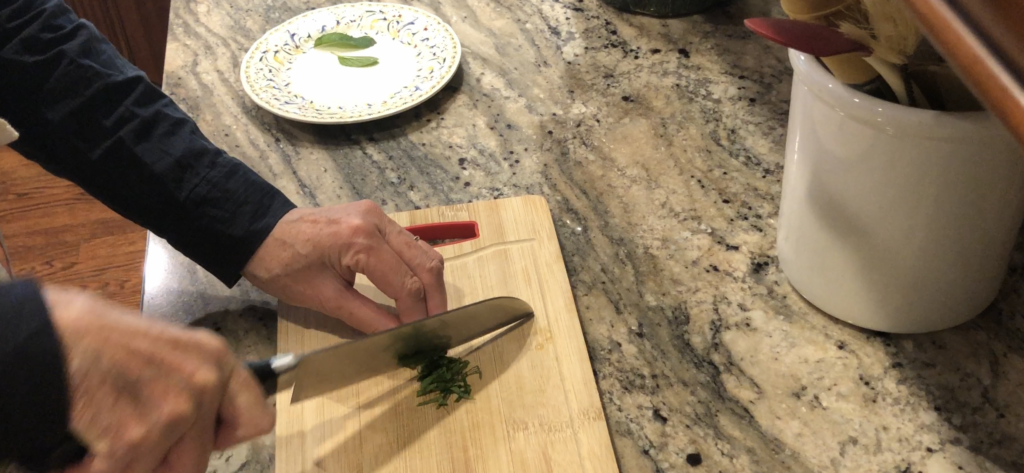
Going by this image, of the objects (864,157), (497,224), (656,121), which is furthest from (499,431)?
(656,121)

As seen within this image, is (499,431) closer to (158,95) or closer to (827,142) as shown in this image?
(827,142)

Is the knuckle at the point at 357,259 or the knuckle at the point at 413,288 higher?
the knuckle at the point at 357,259

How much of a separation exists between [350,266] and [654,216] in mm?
315

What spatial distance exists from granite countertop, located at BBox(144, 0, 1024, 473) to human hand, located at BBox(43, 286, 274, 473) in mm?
129

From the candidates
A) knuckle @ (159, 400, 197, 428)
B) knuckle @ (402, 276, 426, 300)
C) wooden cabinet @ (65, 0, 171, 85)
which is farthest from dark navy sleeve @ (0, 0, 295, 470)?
wooden cabinet @ (65, 0, 171, 85)

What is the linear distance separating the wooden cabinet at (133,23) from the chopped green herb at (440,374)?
1.88 m

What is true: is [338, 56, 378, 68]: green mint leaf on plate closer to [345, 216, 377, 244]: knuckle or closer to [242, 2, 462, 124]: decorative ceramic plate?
[242, 2, 462, 124]: decorative ceramic plate

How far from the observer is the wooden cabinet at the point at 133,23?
2105 mm

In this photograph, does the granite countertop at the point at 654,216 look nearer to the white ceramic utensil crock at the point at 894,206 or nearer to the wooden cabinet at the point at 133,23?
the white ceramic utensil crock at the point at 894,206

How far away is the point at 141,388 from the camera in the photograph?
46 cm

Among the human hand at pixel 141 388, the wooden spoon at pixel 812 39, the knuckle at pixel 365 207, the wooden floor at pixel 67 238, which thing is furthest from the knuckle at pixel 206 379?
the wooden floor at pixel 67 238

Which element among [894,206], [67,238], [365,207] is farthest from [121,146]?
[67,238]

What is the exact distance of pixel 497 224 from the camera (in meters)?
0.77

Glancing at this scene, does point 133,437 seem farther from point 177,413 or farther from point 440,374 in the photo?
point 440,374
